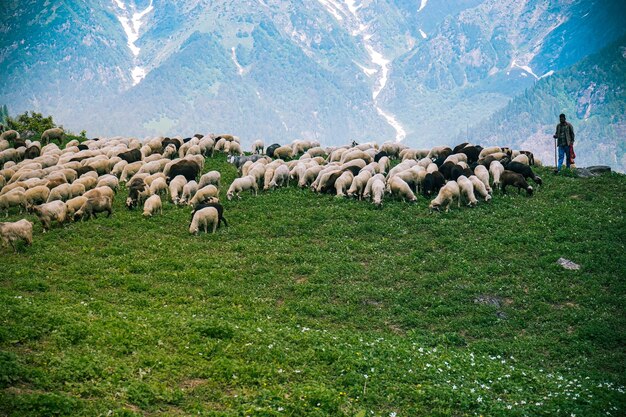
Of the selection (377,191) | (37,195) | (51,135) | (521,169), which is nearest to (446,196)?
(377,191)

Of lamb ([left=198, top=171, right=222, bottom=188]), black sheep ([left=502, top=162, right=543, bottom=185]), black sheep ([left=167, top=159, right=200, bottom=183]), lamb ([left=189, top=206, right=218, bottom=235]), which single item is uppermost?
black sheep ([left=502, top=162, right=543, bottom=185])

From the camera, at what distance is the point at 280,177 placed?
33.8 metres

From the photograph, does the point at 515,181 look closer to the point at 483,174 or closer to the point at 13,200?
the point at 483,174

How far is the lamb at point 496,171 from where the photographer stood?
3188 centimetres

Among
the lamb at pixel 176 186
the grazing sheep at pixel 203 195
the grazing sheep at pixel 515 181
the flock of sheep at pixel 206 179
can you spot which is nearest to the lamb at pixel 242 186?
Answer: the flock of sheep at pixel 206 179

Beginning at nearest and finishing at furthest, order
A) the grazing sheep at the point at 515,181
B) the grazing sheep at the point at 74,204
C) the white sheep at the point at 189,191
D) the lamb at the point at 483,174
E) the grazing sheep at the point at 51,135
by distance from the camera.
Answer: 1. the grazing sheep at the point at 74,204
2. the grazing sheep at the point at 515,181
3. the lamb at the point at 483,174
4. the white sheep at the point at 189,191
5. the grazing sheep at the point at 51,135

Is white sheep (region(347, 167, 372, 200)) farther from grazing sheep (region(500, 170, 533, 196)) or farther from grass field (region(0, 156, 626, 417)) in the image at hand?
grazing sheep (region(500, 170, 533, 196))

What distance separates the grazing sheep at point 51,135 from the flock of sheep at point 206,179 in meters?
7.16

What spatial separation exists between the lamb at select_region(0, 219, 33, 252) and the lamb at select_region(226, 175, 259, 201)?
9.91 m

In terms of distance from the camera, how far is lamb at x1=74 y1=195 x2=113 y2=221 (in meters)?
27.8

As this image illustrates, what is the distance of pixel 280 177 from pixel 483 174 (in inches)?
404

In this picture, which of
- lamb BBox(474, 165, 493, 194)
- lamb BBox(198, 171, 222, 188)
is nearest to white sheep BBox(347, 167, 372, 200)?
lamb BBox(474, 165, 493, 194)

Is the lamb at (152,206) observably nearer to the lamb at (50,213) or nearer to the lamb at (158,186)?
the lamb at (158,186)

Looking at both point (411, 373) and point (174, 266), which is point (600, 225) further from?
point (174, 266)
